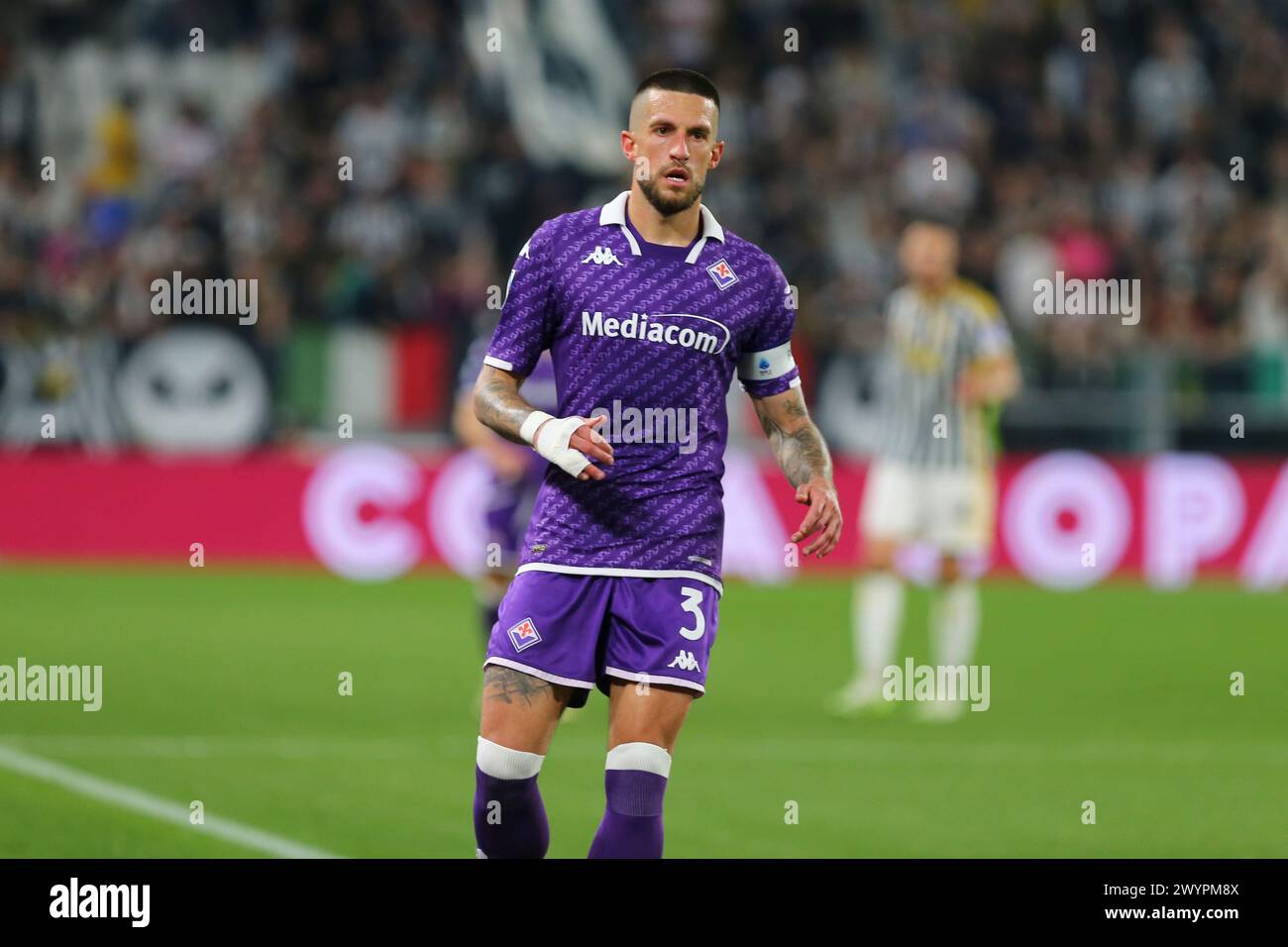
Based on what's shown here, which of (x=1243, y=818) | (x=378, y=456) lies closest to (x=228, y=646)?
(x=378, y=456)

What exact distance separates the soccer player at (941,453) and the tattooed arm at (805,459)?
596 centimetres

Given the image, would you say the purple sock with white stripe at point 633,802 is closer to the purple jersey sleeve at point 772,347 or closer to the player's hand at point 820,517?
the player's hand at point 820,517

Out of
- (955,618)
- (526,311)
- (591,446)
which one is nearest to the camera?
(591,446)

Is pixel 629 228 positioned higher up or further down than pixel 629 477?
higher up

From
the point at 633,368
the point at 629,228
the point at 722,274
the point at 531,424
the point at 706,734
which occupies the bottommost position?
the point at 706,734

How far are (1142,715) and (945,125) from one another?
1069cm

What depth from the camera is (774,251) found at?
811 inches

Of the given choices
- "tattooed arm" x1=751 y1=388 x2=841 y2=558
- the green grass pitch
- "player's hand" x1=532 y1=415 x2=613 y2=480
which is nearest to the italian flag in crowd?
the green grass pitch

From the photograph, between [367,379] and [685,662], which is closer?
[685,662]

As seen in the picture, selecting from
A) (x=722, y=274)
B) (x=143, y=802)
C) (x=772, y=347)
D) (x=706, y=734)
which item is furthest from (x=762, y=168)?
(x=722, y=274)

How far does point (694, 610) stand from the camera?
629cm

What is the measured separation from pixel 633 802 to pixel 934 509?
6.83 meters

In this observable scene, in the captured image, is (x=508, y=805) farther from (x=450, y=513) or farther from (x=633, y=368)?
(x=450, y=513)
